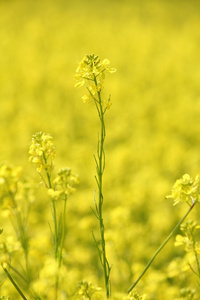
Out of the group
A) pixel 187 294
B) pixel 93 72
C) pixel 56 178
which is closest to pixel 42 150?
pixel 56 178

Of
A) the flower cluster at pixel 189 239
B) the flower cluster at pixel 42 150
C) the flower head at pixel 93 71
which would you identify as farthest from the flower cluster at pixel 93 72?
the flower cluster at pixel 189 239

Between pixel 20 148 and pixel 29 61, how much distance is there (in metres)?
5.07

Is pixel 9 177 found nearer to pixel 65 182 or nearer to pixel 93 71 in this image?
pixel 65 182

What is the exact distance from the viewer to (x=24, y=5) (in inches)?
679

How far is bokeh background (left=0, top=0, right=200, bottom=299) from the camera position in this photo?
11.2ft

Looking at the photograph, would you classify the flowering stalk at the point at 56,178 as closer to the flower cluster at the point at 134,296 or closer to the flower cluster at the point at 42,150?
the flower cluster at the point at 42,150

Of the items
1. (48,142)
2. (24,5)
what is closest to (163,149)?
(48,142)

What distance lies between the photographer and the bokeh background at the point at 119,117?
3.40 metres

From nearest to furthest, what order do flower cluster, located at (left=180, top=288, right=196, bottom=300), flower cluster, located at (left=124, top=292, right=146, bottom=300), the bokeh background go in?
flower cluster, located at (left=124, top=292, right=146, bottom=300) → flower cluster, located at (left=180, top=288, right=196, bottom=300) → the bokeh background

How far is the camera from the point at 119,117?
732 cm

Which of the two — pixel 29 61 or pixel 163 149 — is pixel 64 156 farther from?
pixel 29 61

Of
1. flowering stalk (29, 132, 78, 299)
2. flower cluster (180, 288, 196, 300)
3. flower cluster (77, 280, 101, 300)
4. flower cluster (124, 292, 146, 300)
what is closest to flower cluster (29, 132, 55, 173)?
flowering stalk (29, 132, 78, 299)

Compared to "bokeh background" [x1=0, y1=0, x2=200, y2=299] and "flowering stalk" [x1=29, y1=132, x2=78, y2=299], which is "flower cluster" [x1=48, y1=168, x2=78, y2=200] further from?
"bokeh background" [x1=0, y1=0, x2=200, y2=299]

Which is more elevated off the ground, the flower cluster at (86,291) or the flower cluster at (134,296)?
the flower cluster at (86,291)
